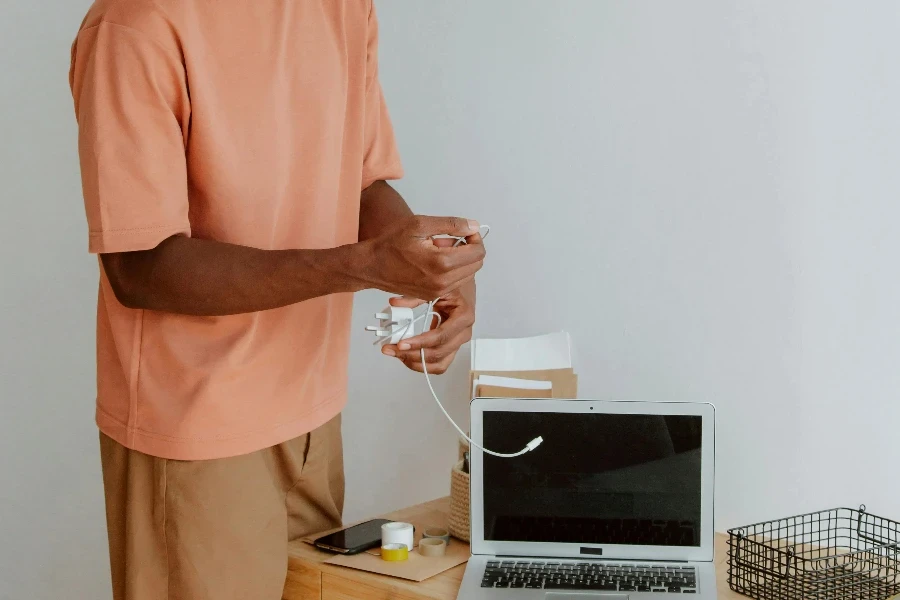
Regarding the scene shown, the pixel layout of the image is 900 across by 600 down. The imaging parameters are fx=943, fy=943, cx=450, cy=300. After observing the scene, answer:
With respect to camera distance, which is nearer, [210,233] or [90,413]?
[210,233]

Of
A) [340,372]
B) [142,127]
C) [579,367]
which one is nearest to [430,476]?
[579,367]

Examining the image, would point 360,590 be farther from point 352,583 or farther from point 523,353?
point 523,353

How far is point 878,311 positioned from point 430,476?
0.80 metres

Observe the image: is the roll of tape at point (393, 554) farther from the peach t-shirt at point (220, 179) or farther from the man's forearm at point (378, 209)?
the man's forearm at point (378, 209)

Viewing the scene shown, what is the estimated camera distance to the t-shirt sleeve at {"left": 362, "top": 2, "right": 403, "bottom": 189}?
1229mm

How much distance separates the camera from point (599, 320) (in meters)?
1.48

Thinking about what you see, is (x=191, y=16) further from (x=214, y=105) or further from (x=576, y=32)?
(x=576, y=32)

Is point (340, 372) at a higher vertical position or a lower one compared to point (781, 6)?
lower

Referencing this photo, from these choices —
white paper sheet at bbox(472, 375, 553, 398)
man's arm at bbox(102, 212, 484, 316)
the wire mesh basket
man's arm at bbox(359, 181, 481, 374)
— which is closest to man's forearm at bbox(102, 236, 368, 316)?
man's arm at bbox(102, 212, 484, 316)

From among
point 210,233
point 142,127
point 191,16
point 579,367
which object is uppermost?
point 191,16

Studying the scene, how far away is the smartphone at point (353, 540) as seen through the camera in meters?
1.20

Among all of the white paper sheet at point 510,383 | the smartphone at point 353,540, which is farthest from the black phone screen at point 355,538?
the white paper sheet at point 510,383

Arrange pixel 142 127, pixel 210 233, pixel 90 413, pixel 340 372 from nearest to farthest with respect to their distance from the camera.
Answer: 1. pixel 142 127
2. pixel 210 233
3. pixel 340 372
4. pixel 90 413

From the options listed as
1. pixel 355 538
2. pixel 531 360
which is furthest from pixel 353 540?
pixel 531 360
